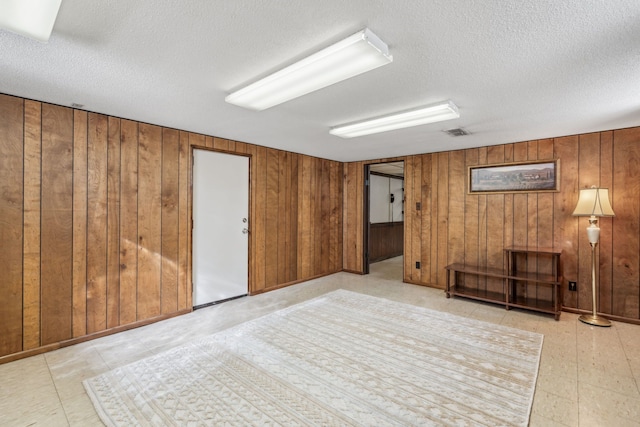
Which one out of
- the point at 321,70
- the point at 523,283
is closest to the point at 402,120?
the point at 321,70

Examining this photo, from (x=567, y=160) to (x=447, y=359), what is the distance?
309cm

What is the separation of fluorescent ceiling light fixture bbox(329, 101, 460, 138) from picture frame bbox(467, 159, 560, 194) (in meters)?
1.89

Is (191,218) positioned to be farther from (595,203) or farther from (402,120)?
(595,203)

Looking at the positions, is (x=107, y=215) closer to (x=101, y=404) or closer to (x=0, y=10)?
(x=101, y=404)

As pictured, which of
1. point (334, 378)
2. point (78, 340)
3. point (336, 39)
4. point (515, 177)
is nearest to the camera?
point (336, 39)

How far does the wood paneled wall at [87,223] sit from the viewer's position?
2.52 metres

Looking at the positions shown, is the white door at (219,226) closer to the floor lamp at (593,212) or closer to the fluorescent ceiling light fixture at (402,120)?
the fluorescent ceiling light fixture at (402,120)

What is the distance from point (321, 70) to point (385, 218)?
6108 millimetres

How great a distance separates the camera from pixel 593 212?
3258 millimetres

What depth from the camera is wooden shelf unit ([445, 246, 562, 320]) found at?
3506 mm

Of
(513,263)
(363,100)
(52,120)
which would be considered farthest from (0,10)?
(513,263)

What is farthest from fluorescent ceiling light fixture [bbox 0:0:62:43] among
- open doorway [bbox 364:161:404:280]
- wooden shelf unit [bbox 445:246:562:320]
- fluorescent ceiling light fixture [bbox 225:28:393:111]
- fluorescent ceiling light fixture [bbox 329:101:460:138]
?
open doorway [bbox 364:161:404:280]

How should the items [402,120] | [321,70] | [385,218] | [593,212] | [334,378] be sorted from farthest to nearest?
1. [385,218]
2. [593,212]
3. [402,120]
4. [334,378]
5. [321,70]

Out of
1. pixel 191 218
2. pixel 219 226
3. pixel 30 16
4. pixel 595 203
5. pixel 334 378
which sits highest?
pixel 30 16
